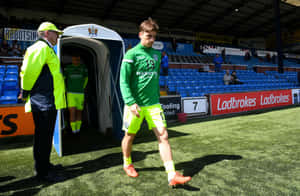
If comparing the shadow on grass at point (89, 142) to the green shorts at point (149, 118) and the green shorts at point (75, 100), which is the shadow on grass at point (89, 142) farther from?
the green shorts at point (149, 118)

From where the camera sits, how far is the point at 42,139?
2.33 meters

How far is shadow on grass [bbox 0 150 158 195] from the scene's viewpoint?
2.15 meters

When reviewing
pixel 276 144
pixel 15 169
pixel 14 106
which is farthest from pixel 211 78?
pixel 15 169

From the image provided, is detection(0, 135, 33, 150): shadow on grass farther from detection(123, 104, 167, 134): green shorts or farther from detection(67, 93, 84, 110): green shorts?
detection(123, 104, 167, 134): green shorts

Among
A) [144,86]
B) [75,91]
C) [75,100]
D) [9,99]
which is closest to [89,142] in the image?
[75,100]

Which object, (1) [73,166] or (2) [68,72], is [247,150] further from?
(2) [68,72]

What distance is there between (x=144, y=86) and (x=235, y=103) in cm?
741

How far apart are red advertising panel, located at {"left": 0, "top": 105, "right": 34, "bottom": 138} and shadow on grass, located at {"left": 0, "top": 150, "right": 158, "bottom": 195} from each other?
8.88 ft

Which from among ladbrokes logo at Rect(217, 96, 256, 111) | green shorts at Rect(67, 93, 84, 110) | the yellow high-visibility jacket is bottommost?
ladbrokes logo at Rect(217, 96, 256, 111)

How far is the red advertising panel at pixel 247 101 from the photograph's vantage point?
26.5ft

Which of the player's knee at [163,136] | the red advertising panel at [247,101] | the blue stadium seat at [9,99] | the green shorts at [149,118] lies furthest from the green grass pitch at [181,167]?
the red advertising panel at [247,101]

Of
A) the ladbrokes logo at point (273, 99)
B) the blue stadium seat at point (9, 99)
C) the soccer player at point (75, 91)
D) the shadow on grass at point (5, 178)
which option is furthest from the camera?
the ladbrokes logo at point (273, 99)

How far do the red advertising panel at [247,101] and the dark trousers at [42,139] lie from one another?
6.74 metres

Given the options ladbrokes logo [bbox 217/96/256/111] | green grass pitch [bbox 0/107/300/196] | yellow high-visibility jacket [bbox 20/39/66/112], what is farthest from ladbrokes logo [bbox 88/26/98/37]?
ladbrokes logo [bbox 217/96/256/111]
